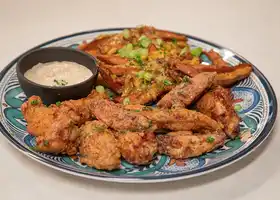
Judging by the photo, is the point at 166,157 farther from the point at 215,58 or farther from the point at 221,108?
the point at 215,58

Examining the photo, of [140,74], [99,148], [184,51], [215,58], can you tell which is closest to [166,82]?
[140,74]

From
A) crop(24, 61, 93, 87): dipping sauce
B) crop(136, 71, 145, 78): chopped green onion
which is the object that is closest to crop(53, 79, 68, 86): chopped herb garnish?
crop(24, 61, 93, 87): dipping sauce

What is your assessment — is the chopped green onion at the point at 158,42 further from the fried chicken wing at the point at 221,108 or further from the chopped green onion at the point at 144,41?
the fried chicken wing at the point at 221,108

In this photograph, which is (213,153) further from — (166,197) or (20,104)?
(20,104)

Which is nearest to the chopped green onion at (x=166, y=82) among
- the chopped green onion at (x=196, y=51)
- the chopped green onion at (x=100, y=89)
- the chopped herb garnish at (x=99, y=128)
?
the chopped green onion at (x=100, y=89)

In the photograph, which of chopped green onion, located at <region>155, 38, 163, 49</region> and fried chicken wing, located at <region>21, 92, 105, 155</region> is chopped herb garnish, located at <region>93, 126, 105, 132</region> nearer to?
fried chicken wing, located at <region>21, 92, 105, 155</region>

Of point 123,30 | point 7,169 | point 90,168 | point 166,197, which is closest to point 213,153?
point 166,197
